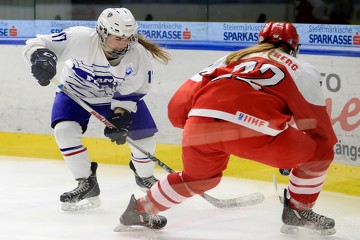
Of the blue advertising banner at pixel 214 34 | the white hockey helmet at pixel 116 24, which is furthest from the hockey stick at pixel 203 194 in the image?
the blue advertising banner at pixel 214 34

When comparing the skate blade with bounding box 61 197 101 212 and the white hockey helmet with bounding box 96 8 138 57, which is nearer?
the white hockey helmet with bounding box 96 8 138 57

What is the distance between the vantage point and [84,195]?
349 centimetres

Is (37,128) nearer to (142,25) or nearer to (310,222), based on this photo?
(142,25)

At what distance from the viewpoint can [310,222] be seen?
3020 mm

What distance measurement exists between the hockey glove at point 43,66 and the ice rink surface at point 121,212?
19.8 inches

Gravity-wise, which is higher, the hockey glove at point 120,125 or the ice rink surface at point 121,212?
the hockey glove at point 120,125

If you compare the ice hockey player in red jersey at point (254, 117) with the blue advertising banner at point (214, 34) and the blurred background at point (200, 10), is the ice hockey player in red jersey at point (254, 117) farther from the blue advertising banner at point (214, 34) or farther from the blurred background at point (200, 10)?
the blurred background at point (200, 10)

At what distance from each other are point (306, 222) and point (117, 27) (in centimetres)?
97

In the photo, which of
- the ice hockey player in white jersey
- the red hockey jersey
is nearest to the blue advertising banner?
the ice hockey player in white jersey

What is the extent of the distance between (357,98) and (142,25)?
3.92ft

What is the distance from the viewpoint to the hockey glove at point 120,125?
3.44m

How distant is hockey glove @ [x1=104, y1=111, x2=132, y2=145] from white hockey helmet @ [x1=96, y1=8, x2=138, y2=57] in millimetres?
261

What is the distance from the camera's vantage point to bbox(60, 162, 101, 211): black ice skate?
11.2ft

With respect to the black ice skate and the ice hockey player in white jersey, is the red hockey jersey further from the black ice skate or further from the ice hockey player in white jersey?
the black ice skate
